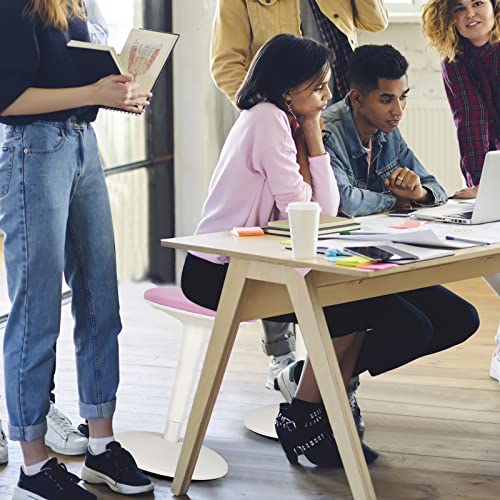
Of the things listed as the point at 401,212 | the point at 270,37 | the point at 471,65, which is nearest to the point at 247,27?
the point at 270,37

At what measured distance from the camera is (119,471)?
7.68ft

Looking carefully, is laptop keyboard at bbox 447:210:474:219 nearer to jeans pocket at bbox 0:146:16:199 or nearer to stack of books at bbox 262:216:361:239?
stack of books at bbox 262:216:361:239

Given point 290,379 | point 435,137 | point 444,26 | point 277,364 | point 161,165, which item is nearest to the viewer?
point 290,379

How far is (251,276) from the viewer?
83.6 inches

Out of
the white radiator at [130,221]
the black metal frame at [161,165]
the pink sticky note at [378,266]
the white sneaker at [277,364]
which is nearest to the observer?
the pink sticky note at [378,266]

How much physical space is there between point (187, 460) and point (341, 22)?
1.52m

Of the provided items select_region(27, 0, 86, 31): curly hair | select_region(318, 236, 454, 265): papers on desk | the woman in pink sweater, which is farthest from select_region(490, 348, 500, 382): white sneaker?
select_region(27, 0, 86, 31): curly hair

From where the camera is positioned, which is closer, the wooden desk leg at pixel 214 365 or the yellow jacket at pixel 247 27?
the wooden desk leg at pixel 214 365

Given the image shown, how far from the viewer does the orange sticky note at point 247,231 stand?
89.0 inches

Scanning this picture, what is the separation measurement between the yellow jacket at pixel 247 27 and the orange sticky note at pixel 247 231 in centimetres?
95

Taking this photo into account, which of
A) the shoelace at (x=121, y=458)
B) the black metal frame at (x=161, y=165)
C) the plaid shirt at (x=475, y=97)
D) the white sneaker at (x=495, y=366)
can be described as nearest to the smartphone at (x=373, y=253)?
the shoelace at (x=121, y=458)

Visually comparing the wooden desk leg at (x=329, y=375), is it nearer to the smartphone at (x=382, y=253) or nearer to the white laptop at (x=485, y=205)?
the smartphone at (x=382, y=253)

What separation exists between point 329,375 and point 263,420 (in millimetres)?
834

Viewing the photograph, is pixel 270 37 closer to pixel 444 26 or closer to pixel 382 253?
pixel 444 26
